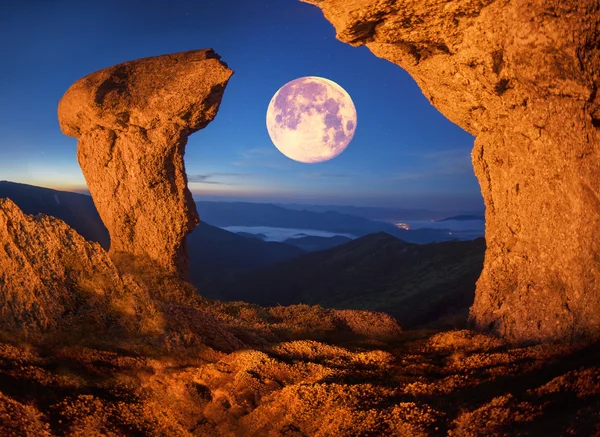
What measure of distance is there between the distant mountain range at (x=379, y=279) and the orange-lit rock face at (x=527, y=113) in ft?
49.5

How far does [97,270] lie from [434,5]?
711cm

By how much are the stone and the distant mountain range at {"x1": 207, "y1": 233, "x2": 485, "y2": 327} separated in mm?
19909

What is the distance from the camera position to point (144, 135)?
43.7 feet

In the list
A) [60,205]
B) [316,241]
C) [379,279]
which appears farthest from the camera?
[316,241]

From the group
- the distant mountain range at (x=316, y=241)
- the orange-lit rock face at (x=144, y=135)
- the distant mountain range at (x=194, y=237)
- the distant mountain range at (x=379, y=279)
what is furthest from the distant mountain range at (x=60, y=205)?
the distant mountain range at (x=316, y=241)

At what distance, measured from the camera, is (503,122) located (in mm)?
8414

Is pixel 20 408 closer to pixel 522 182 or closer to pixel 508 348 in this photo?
pixel 508 348

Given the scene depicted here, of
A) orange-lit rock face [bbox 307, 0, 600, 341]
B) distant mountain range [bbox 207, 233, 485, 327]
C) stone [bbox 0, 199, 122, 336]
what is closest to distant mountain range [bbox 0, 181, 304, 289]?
distant mountain range [bbox 207, 233, 485, 327]

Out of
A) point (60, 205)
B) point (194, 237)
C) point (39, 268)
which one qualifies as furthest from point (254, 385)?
point (194, 237)

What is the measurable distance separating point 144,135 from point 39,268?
24.9 ft

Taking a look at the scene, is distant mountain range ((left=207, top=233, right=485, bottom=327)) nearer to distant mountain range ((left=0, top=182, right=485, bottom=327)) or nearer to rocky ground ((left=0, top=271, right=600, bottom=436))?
distant mountain range ((left=0, top=182, right=485, bottom=327))

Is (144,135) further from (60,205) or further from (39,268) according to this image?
(60,205)

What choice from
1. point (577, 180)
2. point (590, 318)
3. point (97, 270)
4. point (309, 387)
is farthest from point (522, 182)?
point (97, 270)

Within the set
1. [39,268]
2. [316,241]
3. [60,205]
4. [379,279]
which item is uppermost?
[60,205]
